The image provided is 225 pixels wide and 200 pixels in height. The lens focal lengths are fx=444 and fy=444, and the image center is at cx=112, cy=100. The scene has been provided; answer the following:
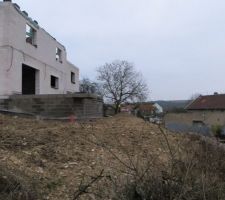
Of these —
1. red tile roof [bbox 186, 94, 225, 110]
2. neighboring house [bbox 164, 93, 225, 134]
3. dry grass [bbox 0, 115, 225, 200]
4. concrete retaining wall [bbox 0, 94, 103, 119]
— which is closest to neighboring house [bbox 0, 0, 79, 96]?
concrete retaining wall [bbox 0, 94, 103, 119]

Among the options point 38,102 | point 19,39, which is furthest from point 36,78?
point 38,102

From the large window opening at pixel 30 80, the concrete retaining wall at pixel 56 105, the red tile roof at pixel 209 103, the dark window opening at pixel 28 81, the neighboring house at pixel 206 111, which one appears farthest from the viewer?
the red tile roof at pixel 209 103

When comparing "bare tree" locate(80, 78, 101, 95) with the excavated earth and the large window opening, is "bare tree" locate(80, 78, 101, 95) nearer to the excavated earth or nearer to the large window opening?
the large window opening

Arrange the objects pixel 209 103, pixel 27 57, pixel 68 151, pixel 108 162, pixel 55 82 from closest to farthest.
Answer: pixel 108 162, pixel 68 151, pixel 27 57, pixel 55 82, pixel 209 103

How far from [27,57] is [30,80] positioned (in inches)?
123

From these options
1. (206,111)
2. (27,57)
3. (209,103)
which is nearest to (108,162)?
(27,57)

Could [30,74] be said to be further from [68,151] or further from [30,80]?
[68,151]

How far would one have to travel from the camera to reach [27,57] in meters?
21.8

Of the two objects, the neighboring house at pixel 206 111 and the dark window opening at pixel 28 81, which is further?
the neighboring house at pixel 206 111

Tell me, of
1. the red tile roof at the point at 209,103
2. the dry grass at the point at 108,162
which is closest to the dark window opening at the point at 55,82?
the dry grass at the point at 108,162

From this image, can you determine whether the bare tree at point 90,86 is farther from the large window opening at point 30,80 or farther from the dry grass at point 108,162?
the dry grass at point 108,162

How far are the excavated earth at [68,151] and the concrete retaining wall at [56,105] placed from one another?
611 centimetres

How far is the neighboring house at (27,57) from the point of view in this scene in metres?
19.6

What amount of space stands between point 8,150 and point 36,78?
54.2ft
